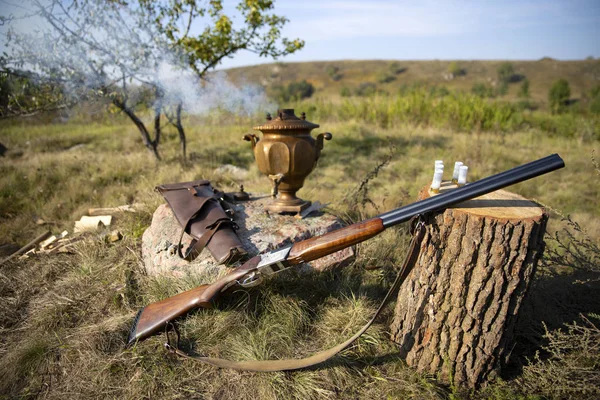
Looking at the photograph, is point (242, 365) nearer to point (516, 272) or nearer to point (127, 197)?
point (516, 272)

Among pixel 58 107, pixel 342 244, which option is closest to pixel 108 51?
pixel 58 107

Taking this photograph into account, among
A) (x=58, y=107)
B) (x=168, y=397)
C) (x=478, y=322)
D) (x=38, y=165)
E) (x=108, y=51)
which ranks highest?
(x=108, y=51)

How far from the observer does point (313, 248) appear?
2020mm

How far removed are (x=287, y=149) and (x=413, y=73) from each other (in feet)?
191

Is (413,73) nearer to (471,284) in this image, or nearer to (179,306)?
(471,284)

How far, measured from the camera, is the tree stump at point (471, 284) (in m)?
1.75

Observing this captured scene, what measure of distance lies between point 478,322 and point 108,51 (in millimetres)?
6791

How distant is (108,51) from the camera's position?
574cm

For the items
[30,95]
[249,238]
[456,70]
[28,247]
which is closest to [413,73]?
[456,70]

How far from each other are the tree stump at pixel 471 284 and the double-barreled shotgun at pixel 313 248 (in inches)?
4.9

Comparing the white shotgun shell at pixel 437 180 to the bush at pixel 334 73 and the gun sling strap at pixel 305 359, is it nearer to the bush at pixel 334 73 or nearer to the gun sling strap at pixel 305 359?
the gun sling strap at pixel 305 359

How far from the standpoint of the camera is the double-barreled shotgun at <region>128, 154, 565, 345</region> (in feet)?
5.82

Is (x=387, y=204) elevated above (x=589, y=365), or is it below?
above

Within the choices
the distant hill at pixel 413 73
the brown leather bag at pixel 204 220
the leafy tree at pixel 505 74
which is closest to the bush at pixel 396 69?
the distant hill at pixel 413 73
